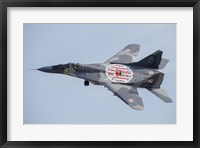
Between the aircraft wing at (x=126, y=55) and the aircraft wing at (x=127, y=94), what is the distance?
412 mm

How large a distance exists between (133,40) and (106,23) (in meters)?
0.50

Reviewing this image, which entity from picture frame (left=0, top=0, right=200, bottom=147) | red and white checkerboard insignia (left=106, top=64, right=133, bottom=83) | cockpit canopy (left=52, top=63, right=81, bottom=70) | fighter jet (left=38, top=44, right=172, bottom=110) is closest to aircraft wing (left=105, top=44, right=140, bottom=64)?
fighter jet (left=38, top=44, right=172, bottom=110)

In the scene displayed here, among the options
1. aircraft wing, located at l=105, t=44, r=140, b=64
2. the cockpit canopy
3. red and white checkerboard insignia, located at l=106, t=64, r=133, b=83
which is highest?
aircraft wing, located at l=105, t=44, r=140, b=64

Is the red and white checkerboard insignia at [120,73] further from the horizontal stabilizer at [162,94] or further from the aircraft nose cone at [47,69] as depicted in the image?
the aircraft nose cone at [47,69]

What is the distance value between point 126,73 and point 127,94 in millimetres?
425

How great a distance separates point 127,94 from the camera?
5355mm

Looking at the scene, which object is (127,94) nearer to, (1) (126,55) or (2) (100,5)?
(1) (126,55)

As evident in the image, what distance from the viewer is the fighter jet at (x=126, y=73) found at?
16.8 feet

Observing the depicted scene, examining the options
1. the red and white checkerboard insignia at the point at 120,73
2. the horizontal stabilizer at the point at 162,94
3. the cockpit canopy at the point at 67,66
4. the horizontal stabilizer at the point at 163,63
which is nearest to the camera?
the horizontal stabilizer at the point at 162,94

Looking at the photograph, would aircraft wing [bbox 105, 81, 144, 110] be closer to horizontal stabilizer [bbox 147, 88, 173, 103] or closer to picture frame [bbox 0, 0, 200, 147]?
horizontal stabilizer [bbox 147, 88, 173, 103]

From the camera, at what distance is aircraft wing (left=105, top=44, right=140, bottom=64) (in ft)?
17.0

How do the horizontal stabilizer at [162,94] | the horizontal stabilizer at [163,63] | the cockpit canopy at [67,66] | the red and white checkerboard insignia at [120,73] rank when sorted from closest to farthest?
the horizontal stabilizer at [162,94]
the horizontal stabilizer at [163,63]
the cockpit canopy at [67,66]
the red and white checkerboard insignia at [120,73]

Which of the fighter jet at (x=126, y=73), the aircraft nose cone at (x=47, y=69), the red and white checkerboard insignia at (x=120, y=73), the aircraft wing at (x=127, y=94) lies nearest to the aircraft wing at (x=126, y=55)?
the fighter jet at (x=126, y=73)

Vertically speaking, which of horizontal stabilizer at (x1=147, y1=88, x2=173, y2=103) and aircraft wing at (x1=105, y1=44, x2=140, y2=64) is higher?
aircraft wing at (x1=105, y1=44, x2=140, y2=64)
